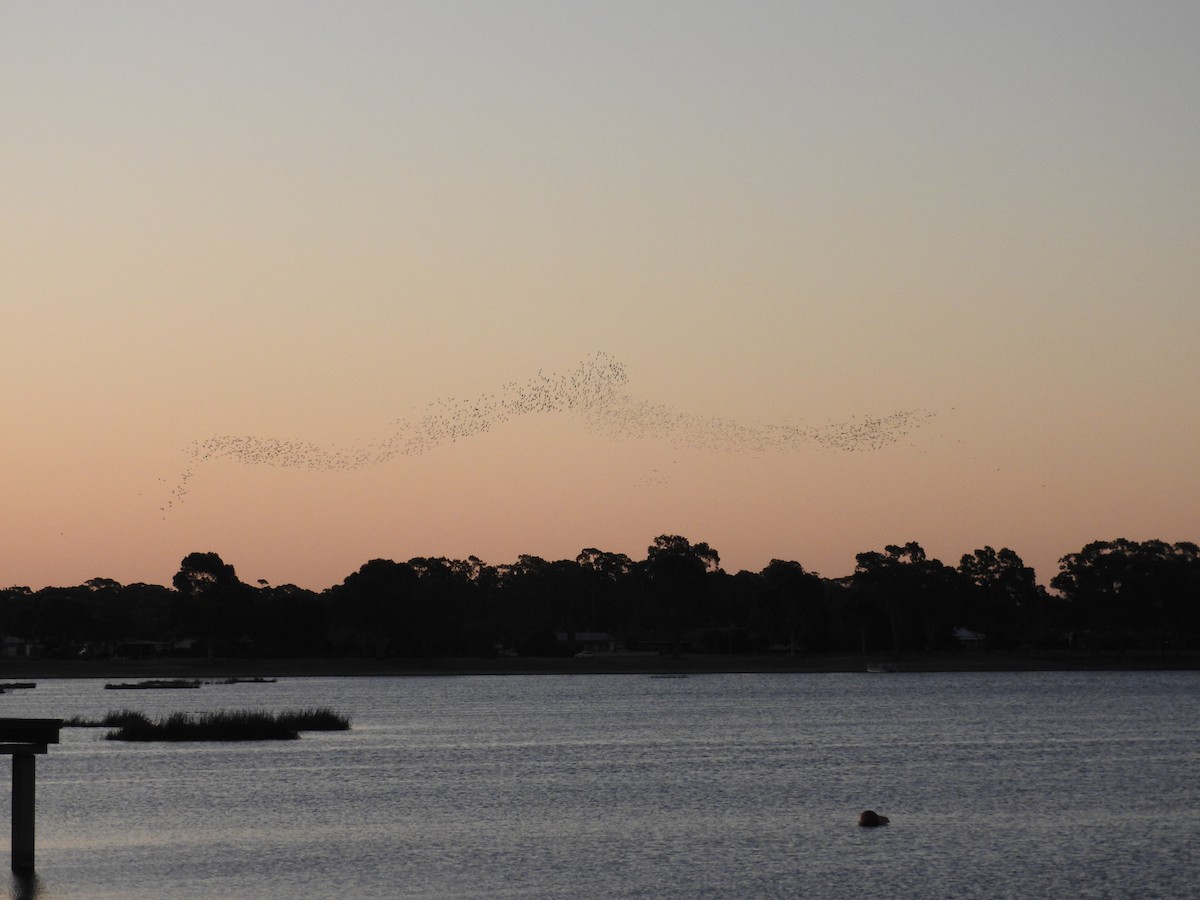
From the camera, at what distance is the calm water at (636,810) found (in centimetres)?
3744

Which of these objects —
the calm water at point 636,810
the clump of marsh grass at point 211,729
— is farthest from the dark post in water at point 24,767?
the clump of marsh grass at point 211,729

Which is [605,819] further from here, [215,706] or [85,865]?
[215,706]

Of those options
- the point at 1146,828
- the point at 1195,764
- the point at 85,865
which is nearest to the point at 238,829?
the point at 85,865

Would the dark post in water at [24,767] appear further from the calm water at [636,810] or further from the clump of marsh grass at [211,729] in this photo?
the clump of marsh grass at [211,729]

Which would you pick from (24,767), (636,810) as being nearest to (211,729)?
(636,810)

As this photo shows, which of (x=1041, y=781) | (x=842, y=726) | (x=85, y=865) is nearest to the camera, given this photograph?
(x=85, y=865)

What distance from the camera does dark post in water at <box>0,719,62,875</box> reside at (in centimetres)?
3456

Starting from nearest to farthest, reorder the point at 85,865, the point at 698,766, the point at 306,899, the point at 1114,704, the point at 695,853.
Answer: the point at 306,899 < the point at 85,865 < the point at 695,853 < the point at 698,766 < the point at 1114,704

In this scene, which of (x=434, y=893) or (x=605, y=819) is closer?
(x=434, y=893)

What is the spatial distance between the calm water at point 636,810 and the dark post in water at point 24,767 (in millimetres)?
1138

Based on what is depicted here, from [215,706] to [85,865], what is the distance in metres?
96.5

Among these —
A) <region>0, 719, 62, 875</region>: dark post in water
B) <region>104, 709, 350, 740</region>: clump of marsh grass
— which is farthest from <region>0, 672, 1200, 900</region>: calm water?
<region>104, 709, 350, 740</region>: clump of marsh grass

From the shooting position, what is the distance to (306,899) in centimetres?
3428

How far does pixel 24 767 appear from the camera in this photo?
3516cm
